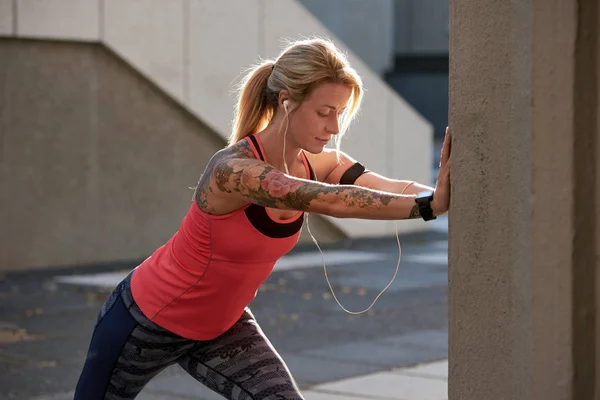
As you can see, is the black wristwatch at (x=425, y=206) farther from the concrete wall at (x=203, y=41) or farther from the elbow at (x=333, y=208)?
the concrete wall at (x=203, y=41)

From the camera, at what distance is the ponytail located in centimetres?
367

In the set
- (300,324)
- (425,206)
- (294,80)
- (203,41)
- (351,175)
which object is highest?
(294,80)

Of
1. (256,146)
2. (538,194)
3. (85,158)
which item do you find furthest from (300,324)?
(538,194)

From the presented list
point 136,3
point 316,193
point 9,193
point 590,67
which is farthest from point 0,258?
point 590,67

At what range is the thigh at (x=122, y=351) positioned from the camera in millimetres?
3643

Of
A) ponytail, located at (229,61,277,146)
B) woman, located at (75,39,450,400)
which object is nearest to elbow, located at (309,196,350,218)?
woman, located at (75,39,450,400)

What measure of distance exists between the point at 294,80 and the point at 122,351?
1.06m

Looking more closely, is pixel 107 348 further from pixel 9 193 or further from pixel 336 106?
pixel 9 193

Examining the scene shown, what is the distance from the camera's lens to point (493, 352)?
2.72 metres

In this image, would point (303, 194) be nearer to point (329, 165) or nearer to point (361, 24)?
point (329, 165)

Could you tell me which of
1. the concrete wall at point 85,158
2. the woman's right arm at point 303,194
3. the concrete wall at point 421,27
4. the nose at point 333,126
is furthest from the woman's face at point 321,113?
the concrete wall at point 421,27

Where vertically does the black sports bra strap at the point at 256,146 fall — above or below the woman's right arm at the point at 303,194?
above

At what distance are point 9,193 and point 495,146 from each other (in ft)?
31.6

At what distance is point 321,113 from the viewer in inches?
133
